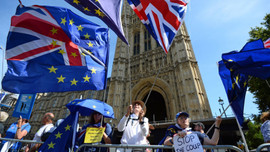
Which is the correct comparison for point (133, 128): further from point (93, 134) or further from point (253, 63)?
point (253, 63)

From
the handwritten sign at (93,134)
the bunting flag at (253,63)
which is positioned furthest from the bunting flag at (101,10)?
the bunting flag at (253,63)

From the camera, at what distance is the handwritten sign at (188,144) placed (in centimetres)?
192

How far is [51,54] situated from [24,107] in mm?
2586

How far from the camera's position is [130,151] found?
7.81 feet

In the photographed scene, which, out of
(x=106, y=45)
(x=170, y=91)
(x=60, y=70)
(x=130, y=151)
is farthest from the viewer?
(x=170, y=91)

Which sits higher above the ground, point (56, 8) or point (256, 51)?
point (56, 8)

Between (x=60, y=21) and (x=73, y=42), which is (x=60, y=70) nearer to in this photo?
(x=73, y=42)

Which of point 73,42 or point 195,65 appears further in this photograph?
point 195,65

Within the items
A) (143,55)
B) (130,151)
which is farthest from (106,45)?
(143,55)

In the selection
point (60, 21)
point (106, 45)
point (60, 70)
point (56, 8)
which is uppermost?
point (56, 8)

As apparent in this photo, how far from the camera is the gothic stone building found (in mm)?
14923

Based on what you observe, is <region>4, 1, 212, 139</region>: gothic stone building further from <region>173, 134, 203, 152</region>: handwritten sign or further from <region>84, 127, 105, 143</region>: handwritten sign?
<region>173, 134, 203, 152</region>: handwritten sign

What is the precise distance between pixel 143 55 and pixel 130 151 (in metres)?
20.5

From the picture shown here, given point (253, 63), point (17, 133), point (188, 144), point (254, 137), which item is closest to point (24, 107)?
point (17, 133)
